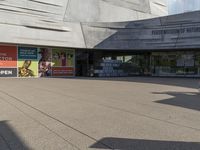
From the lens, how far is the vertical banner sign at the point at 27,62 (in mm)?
34938

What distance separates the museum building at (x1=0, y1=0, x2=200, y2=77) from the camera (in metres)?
33.0

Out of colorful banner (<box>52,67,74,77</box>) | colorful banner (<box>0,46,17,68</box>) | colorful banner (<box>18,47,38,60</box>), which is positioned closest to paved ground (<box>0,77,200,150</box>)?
colorful banner (<box>0,46,17,68</box>)

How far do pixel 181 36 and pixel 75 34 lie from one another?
38.2ft

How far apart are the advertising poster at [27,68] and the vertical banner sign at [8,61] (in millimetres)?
585

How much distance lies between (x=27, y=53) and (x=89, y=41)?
7.23 metres

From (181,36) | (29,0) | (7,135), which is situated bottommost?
(7,135)

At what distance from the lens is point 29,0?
3453 cm

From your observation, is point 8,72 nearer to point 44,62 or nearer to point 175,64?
point 44,62

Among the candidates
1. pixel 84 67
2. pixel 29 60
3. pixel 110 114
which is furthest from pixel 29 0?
pixel 110 114

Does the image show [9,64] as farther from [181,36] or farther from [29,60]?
[181,36]

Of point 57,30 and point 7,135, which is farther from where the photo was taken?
point 57,30

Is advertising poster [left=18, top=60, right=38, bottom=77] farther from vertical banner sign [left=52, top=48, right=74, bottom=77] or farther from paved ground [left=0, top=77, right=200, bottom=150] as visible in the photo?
paved ground [left=0, top=77, right=200, bottom=150]

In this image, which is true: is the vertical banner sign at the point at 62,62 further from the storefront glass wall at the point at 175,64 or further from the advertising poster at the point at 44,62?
the storefront glass wall at the point at 175,64

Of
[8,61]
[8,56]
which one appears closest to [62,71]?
[8,61]
